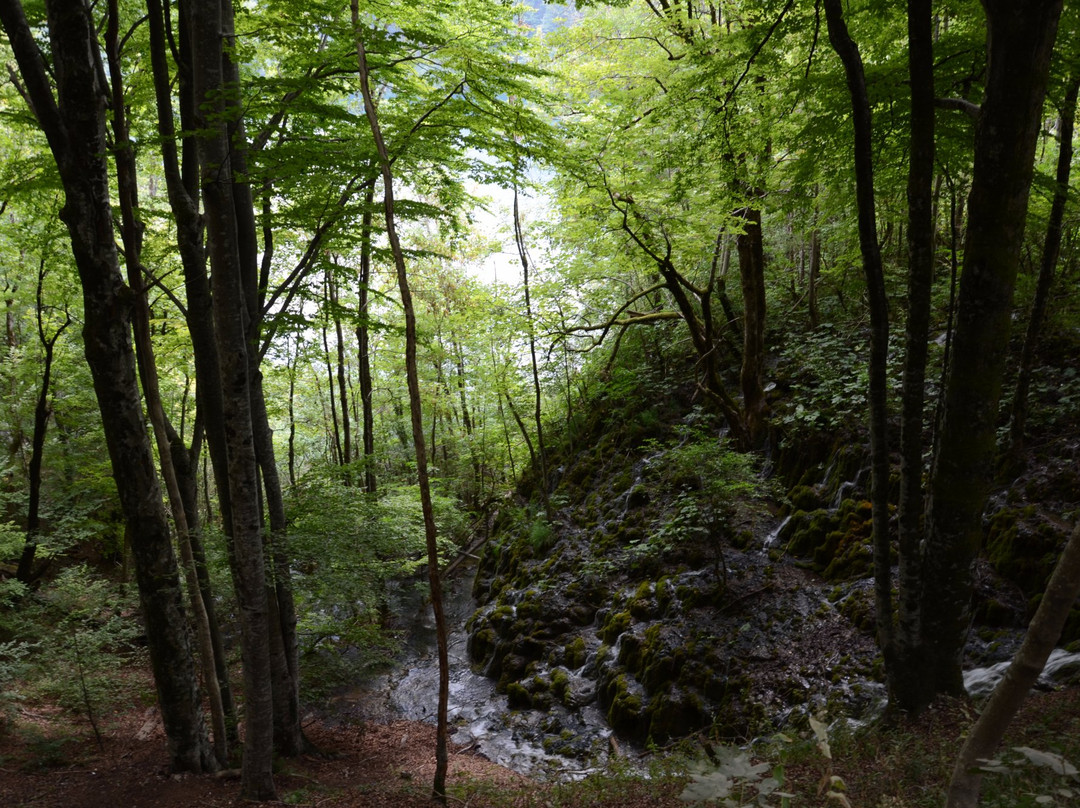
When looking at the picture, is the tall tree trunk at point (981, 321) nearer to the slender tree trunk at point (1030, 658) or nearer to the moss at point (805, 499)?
the slender tree trunk at point (1030, 658)

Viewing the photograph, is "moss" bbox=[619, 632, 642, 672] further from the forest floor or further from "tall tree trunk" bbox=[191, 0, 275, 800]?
"tall tree trunk" bbox=[191, 0, 275, 800]

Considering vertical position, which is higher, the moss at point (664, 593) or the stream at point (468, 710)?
→ the moss at point (664, 593)

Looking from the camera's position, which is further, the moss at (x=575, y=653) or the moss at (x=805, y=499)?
the moss at (x=575, y=653)

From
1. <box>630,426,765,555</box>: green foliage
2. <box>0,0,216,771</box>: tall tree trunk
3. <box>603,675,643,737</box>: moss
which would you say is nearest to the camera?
<box>0,0,216,771</box>: tall tree trunk

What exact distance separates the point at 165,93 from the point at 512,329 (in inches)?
339

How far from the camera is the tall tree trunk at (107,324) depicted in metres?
4.90

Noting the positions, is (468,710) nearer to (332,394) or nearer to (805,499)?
(805,499)

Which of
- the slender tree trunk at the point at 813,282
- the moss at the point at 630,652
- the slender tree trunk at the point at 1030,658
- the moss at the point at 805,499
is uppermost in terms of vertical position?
the slender tree trunk at the point at 813,282

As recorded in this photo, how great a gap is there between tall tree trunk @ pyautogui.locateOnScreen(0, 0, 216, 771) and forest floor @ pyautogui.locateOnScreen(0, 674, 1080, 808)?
876mm

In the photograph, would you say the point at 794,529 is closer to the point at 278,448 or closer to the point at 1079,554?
the point at 1079,554

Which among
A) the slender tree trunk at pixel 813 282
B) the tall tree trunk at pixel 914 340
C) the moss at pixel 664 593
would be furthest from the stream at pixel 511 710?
the slender tree trunk at pixel 813 282

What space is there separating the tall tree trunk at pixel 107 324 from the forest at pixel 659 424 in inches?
1.2

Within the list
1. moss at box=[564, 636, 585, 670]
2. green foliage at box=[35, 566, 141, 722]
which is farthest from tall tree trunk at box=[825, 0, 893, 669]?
green foliage at box=[35, 566, 141, 722]

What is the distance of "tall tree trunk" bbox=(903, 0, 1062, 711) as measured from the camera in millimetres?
3549
